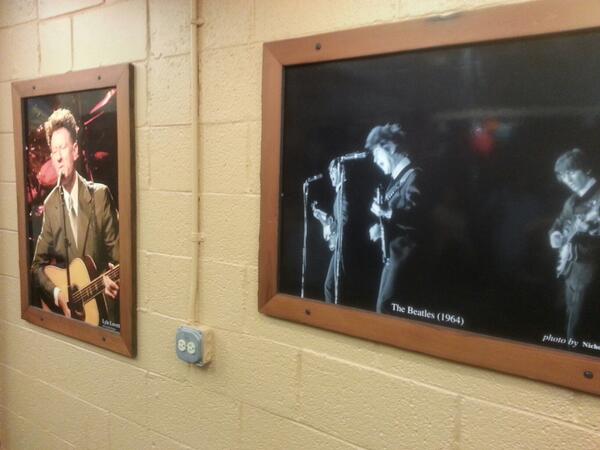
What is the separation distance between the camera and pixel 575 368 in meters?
0.83

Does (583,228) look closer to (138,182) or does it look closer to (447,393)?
(447,393)

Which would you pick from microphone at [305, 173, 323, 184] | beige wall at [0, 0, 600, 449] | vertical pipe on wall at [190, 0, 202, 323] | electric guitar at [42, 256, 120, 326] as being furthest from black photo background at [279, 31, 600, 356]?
electric guitar at [42, 256, 120, 326]

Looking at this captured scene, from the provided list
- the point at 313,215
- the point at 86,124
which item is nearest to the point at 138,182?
the point at 86,124

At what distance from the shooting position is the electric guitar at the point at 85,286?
5.10ft

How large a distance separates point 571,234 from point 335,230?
51 cm

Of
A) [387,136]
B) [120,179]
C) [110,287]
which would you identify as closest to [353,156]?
[387,136]

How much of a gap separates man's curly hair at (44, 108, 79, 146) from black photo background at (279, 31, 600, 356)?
953mm

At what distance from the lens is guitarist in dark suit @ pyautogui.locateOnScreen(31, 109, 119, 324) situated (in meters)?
1.51

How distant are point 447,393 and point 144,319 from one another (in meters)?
1.01

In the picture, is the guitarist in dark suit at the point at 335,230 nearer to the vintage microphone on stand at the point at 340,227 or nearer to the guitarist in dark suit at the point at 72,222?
the vintage microphone on stand at the point at 340,227

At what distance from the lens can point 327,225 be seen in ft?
3.61

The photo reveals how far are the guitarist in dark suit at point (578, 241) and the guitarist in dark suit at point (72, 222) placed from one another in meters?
1.32

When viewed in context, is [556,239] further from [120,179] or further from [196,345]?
[120,179]

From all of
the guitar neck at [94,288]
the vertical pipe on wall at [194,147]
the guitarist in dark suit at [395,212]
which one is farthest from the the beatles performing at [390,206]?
the guitar neck at [94,288]
